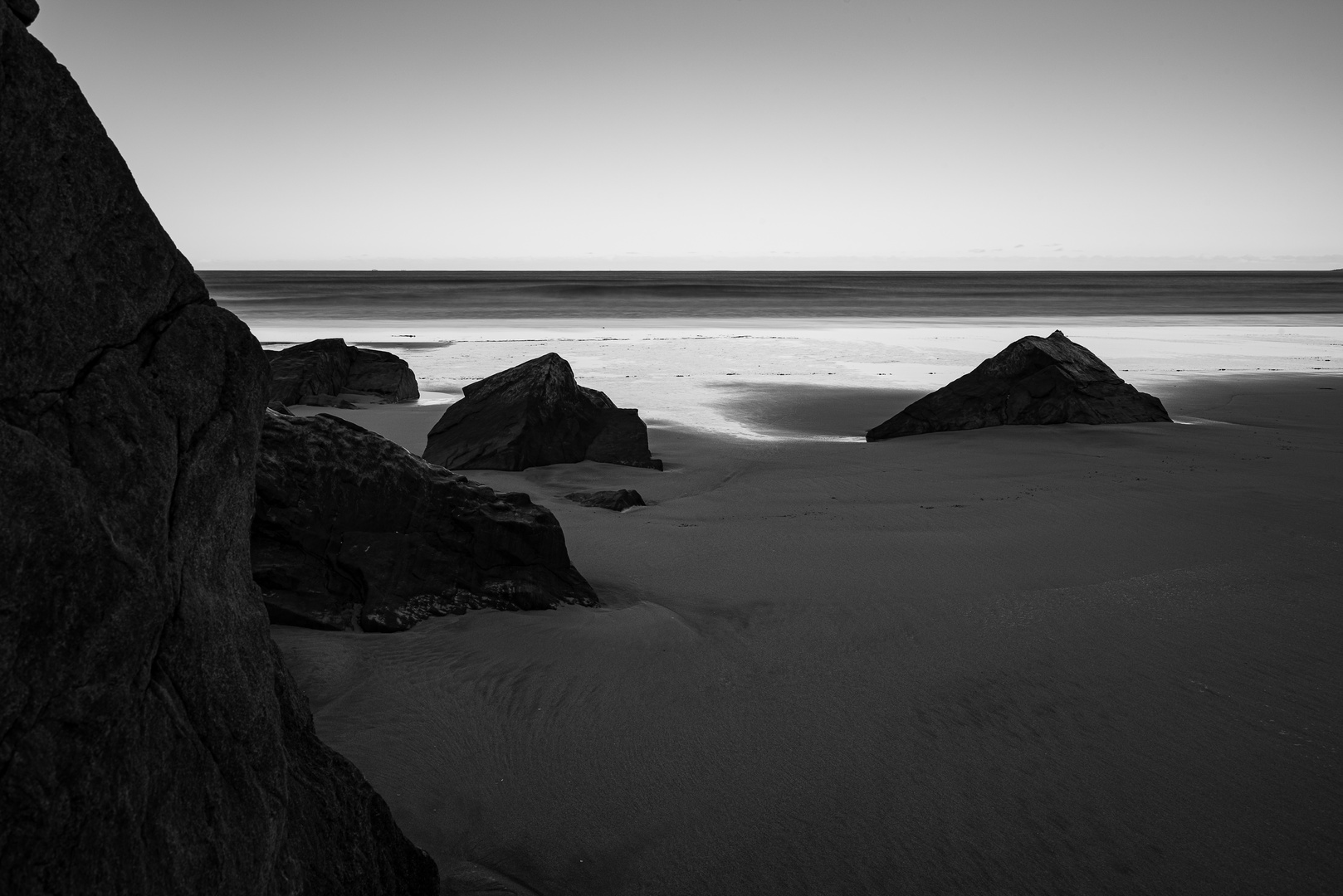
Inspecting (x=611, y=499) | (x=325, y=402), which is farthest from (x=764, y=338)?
(x=611, y=499)

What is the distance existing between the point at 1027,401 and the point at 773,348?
11.9 metres

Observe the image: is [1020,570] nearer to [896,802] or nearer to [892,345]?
[896,802]

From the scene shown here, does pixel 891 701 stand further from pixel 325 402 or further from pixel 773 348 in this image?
pixel 773 348

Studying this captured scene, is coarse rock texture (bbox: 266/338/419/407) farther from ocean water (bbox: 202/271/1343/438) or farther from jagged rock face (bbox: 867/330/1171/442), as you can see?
jagged rock face (bbox: 867/330/1171/442)

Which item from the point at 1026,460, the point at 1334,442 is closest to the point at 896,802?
the point at 1026,460

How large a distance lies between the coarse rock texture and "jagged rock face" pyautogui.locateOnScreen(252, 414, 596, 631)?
7881mm

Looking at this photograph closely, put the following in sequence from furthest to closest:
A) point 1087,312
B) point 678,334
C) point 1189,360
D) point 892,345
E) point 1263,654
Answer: point 1087,312 → point 678,334 → point 892,345 → point 1189,360 → point 1263,654

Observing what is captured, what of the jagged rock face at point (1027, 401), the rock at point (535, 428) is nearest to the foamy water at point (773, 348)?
the jagged rock face at point (1027, 401)

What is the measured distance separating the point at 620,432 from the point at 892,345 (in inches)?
584

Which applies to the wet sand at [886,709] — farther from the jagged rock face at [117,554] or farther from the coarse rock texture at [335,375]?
the coarse rock texture at [335,375]

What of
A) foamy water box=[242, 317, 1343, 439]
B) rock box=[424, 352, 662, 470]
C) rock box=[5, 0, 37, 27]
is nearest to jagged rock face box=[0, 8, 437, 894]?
rock box=[5, 0, 37, 27]

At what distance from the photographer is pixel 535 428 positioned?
7801 millimetres

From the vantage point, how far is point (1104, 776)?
9.37ft

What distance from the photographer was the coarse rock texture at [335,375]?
38.0 ft
